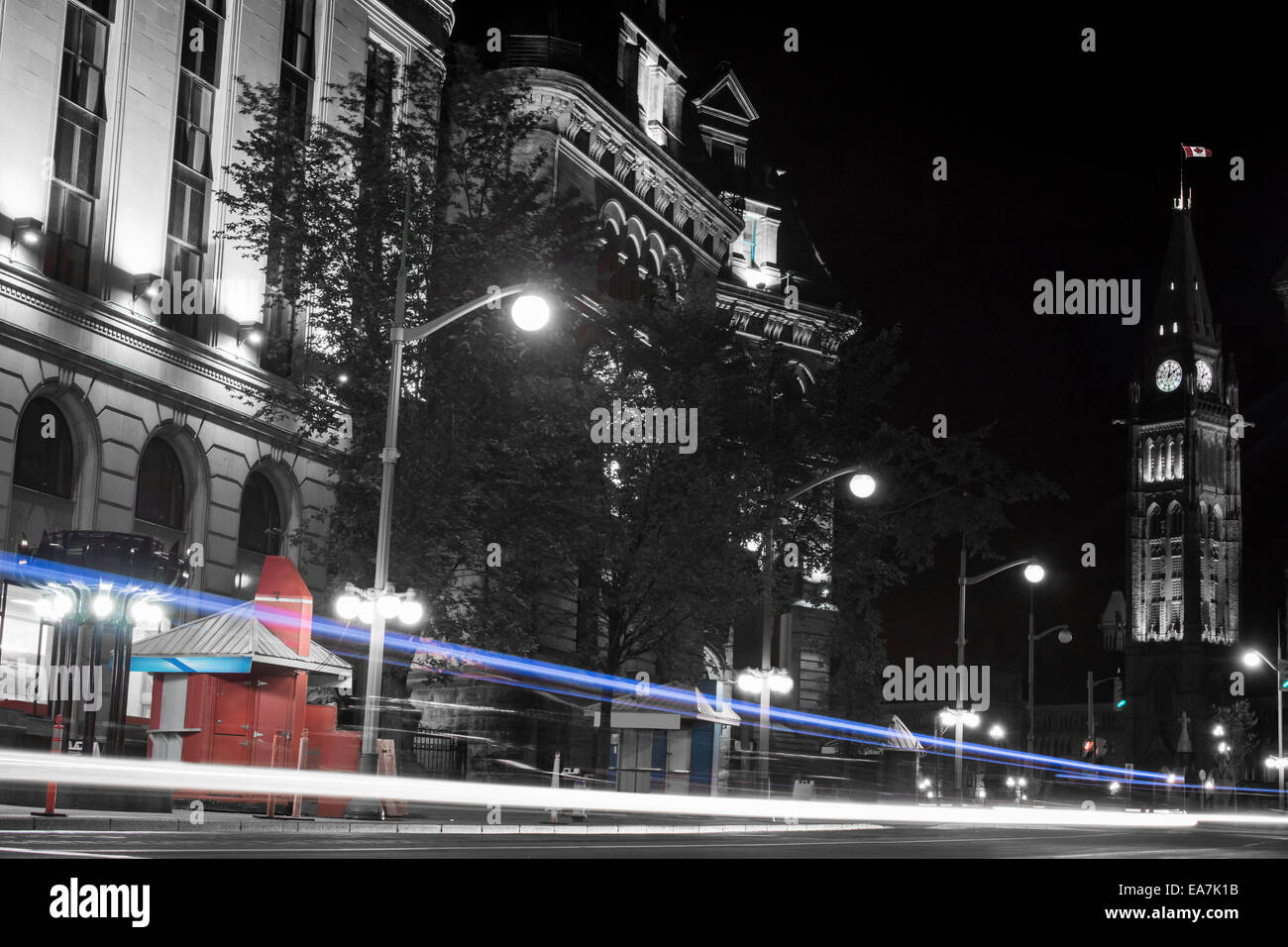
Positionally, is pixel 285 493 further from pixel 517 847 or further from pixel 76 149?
pixel 517 847

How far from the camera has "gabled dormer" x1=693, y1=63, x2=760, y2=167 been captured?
70.8 meters

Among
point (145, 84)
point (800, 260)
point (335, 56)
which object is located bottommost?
point (145, 84)

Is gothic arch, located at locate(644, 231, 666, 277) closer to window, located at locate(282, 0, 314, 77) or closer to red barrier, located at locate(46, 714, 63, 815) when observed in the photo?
window, located at locate(282, 0, 314, 77)

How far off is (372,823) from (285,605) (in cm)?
446

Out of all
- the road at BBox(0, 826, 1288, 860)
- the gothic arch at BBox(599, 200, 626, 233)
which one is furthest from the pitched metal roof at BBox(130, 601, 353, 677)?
the gothic arch at BBox(599, 200, 626, 233)

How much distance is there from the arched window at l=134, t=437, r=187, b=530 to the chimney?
7.62 meters

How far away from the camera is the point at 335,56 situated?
42312 mm

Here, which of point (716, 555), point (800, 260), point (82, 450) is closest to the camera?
point (82, 450)

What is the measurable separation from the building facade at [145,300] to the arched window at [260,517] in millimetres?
57

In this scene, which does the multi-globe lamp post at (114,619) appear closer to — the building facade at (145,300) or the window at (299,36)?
the building facade at (145,300)

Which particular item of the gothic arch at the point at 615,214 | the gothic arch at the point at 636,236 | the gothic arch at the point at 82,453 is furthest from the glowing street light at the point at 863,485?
the gothic arch at the point at 636,236

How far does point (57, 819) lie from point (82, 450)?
14604 millimetres

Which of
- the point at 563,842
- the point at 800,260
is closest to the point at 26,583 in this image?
the point at 563,842
